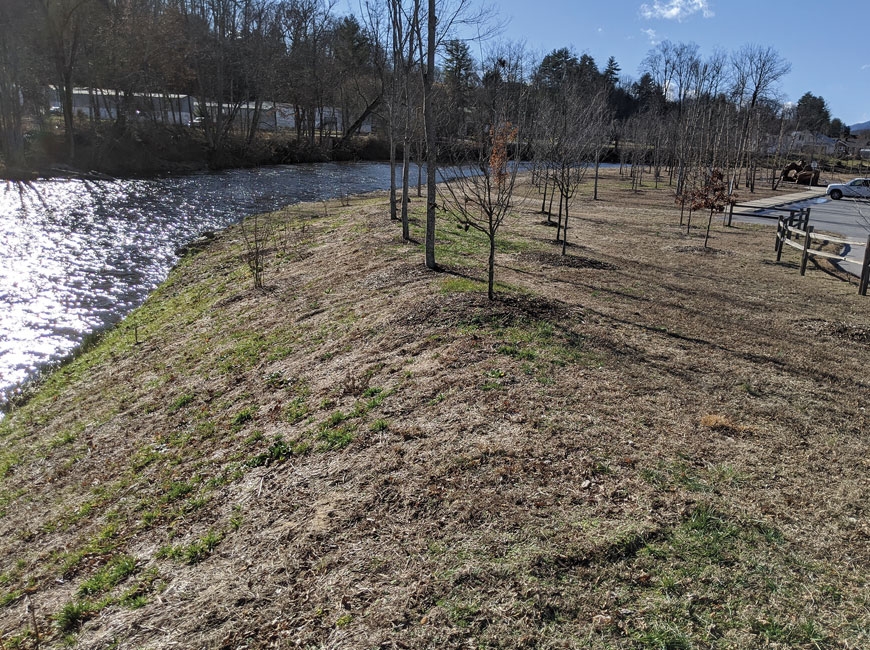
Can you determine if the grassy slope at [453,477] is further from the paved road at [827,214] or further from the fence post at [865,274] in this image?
the paved road at [827,214]

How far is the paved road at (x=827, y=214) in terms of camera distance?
19905 mm

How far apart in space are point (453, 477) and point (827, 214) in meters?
31.8

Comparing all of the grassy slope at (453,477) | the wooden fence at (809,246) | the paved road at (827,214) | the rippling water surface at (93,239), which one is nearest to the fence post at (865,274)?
the wooden fence at (809,246)

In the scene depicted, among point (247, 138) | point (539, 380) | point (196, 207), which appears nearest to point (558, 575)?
point (539, 380)

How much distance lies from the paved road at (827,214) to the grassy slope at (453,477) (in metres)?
10.7

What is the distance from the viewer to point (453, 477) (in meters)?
4.93

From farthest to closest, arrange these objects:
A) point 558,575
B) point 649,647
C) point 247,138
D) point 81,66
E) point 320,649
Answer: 1. point 247,138
2. point 81,66
3. point 558,575
4. point 320,649
5. point 649,647

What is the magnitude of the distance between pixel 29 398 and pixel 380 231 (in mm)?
9156

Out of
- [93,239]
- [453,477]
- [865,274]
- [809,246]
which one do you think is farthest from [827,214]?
[93,239]

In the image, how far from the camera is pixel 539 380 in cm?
659

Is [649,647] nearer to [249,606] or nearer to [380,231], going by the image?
[249,606]

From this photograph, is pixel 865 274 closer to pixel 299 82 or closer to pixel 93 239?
pixel 93 239

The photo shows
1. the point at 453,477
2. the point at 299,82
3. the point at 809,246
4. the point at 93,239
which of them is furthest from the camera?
the point at 299,82

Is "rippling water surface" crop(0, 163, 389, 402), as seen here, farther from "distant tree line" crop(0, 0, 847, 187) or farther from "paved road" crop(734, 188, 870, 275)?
"paved road" crop(734, 188, 870, 275)
